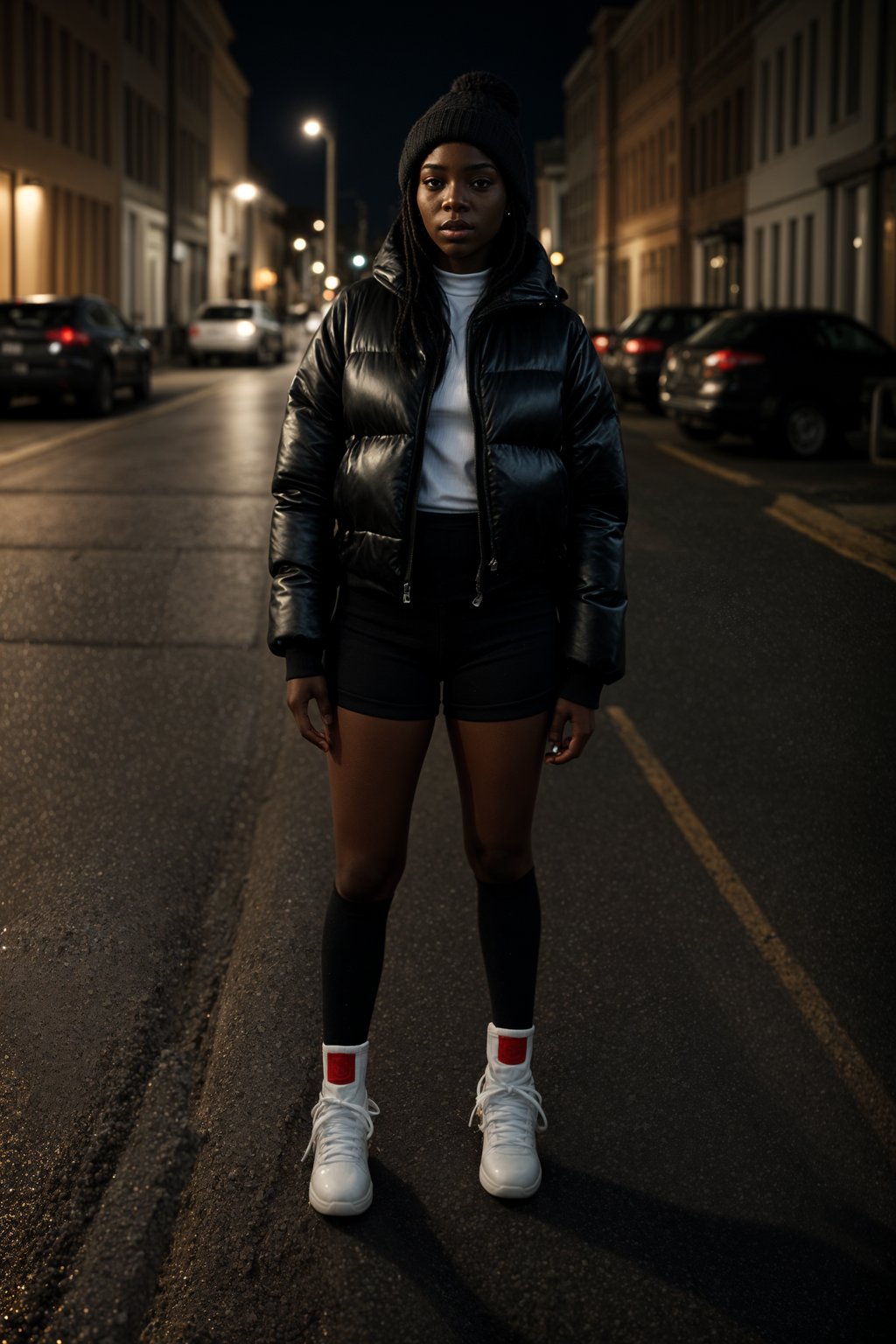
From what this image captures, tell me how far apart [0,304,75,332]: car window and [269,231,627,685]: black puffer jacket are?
20.4 metres

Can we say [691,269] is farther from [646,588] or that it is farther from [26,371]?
[646,588]

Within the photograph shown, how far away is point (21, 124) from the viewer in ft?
122

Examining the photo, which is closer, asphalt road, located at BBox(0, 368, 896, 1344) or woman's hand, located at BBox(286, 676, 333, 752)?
asphalt road, located at BBox(0, 368, 896, 1344)

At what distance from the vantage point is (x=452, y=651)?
3.11 meters

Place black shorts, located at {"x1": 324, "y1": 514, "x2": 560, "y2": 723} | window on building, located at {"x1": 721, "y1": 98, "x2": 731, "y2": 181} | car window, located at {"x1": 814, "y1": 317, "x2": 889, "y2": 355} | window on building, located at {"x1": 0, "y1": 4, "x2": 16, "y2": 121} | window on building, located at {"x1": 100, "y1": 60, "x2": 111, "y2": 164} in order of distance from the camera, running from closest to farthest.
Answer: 1. black shorts, located at {"x1": 324, "y1": 514, "x2": 560, "y2": 723}
2. car window, located at {"x1": 814, "y1": 317, "x2": 889, "y2": 355}
3. window on building, located at {"x1": 0, "y1": 4, "x2": 16, "y2": 121}
4. window on building, located at {"x1": 100, "y1": 60, "x2": 111, "y2": 164}
5. window on building, located at {"x1": 721, "y1": 98, "x2": 731, "y2": 181}

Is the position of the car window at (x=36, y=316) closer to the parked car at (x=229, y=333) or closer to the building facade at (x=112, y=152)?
the building facade at (x=112, y=152)

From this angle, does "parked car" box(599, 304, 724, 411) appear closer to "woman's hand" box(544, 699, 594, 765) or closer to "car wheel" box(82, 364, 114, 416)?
"car wheel" box(82, 364, 114, 416)

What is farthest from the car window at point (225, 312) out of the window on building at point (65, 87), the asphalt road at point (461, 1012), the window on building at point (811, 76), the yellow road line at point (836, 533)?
the asphalt road at point (461, 1012)

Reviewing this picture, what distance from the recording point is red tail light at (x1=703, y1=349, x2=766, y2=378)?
58.6 ft

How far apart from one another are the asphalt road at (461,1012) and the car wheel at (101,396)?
1501cm

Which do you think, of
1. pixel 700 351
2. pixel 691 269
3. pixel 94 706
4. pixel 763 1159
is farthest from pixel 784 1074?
pixel 691 269

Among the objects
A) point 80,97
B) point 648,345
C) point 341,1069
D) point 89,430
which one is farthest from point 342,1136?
point 80,97

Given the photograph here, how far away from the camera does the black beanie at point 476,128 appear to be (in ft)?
9.84

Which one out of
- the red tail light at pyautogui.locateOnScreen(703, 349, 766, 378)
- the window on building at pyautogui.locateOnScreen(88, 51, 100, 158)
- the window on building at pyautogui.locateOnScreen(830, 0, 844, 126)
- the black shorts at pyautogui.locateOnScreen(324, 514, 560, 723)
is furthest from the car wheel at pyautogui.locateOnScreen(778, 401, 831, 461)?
the window on building at pyautogui.locateOnScreen(88, 51, 100, 158)
